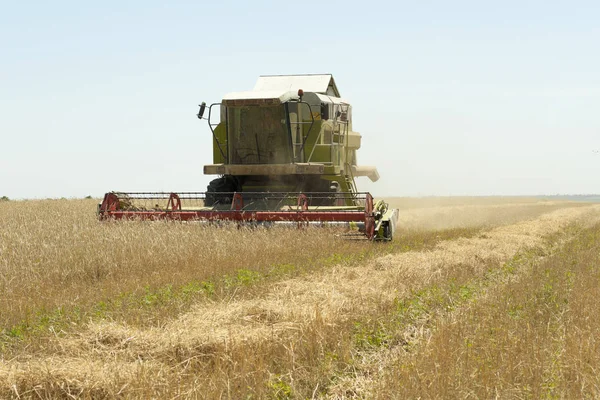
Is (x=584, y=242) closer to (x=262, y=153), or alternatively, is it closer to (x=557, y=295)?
(x=262, y=153)

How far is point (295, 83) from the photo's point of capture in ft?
54.0

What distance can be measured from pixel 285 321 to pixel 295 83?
438 inches

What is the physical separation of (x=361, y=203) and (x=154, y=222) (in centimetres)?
452

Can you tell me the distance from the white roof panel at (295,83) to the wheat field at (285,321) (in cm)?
564

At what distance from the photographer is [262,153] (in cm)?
1526

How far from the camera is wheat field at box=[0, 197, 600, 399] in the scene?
15.0ft

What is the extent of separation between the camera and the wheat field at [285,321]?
180 inches

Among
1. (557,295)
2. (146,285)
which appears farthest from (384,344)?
(146,285)

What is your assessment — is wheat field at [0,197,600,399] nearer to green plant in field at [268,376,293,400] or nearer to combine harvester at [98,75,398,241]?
green plant in field at [268,376,293,400]

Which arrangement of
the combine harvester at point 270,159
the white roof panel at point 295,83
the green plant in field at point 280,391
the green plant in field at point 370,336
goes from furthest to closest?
the white roof panel at point 295,83
the combine harvester at point 270,159
the green plant in field at point 370,336
the green plant in field at point 280,391

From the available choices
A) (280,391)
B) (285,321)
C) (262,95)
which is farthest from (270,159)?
(280,391)

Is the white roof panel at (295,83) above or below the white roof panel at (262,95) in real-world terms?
above

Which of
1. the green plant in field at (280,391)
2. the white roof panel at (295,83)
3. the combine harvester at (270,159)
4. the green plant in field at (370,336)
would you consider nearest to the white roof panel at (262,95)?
the combine harvester at (270,159)

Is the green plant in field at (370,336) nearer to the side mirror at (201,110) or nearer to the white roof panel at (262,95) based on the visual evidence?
the white roof panel at (262,95)
